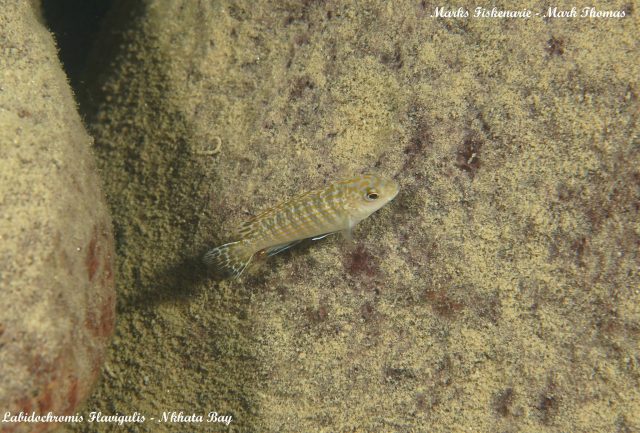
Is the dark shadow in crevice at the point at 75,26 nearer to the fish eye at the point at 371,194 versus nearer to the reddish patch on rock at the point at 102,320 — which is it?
the reddish patch on rock at the point at 102,320

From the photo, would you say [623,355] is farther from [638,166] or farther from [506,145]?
[506,145]

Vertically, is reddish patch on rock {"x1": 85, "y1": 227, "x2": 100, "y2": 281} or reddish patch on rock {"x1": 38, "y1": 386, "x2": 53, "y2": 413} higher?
reddish patch on rock {"x1": 85, "y1": 227, "x2": 100, "y2": 281}

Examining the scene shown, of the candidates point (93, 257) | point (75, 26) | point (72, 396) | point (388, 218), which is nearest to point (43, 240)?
point (93, 257)

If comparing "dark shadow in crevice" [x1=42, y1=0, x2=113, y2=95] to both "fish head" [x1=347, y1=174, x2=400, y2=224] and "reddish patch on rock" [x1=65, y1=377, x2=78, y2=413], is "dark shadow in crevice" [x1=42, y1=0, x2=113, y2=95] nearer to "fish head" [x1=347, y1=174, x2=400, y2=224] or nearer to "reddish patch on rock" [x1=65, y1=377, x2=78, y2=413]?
"reddish patch on rock" [x1=65, y1=377, x2=78, y2=413]

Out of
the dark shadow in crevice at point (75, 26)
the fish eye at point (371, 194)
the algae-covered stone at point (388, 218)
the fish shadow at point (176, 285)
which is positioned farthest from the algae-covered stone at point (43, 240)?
the fish eye at point (371, 194)

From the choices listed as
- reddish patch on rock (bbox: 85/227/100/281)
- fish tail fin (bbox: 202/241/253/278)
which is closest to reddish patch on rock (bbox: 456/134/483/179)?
fish tail fin (bbox: 202/241/253/278)

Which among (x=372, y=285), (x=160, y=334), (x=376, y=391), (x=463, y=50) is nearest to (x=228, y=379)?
(x=160, y=334)

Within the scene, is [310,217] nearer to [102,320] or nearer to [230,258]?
[230,258]
